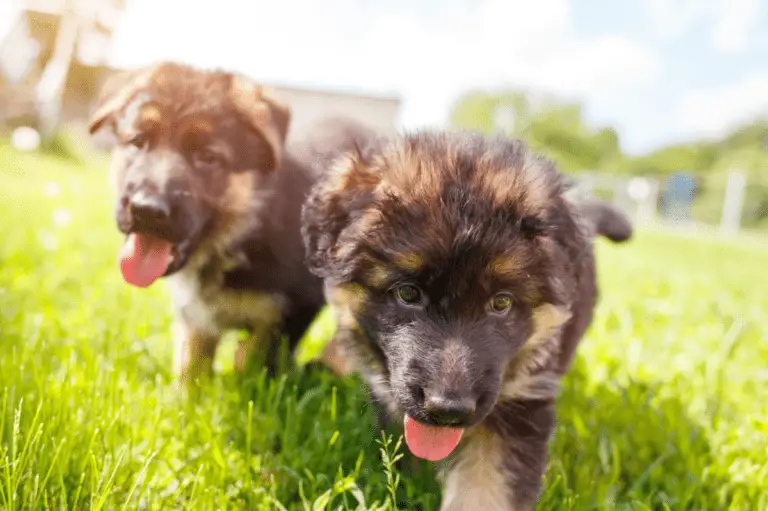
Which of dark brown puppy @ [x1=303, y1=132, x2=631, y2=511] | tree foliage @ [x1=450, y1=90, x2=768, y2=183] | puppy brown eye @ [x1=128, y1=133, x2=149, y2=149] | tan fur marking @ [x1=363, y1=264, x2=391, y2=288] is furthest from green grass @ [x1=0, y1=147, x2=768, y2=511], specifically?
tree foliage @ [x1=450, y1=90, x2=768, y2=183]

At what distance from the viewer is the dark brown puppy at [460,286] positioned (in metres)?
1.73

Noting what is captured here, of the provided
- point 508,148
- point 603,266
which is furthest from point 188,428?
point 603,266

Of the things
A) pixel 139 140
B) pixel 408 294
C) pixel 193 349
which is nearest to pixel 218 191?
pixel 139 140

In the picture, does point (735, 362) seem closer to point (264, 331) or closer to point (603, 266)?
point (264, 331)

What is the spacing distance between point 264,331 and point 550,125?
48718 mm

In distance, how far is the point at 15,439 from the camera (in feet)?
5.33

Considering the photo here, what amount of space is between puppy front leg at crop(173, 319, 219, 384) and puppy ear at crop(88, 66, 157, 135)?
945mm

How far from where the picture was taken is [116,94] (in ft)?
8.87

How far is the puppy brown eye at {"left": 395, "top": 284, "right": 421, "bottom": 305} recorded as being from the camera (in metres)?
1.81

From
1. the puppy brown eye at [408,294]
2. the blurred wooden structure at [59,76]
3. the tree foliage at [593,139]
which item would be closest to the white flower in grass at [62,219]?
the blurred wooden structure at [59,76]

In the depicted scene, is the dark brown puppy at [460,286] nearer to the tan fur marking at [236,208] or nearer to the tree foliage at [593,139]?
the tan fur marking at [236,208]

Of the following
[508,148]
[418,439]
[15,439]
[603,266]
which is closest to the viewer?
[15,439]

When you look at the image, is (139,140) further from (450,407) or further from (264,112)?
(450,407)

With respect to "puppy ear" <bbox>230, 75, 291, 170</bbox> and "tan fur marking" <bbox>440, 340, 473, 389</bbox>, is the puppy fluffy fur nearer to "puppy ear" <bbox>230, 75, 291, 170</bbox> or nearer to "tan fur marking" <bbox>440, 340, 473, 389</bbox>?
"puppy ear" <bbox>230, 75, 291, 170</bbox>
